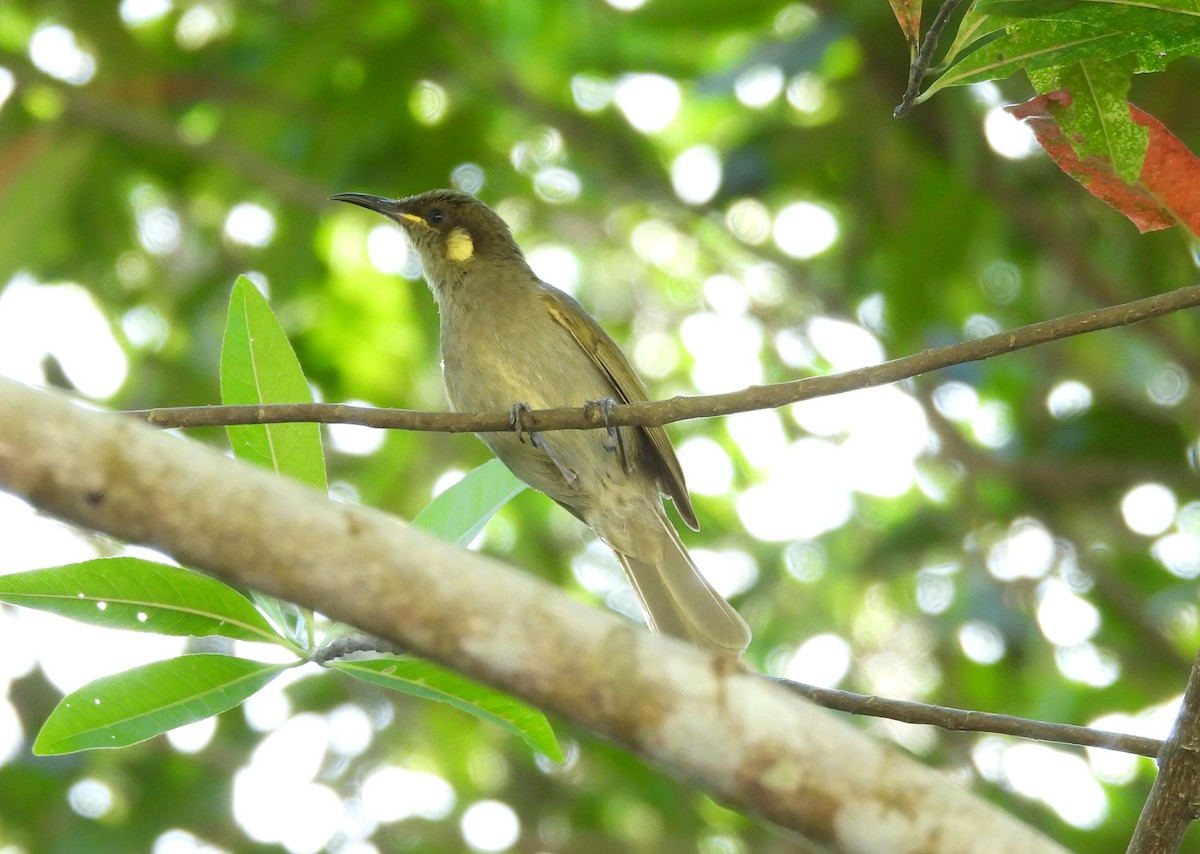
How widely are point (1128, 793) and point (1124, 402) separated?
2.06m

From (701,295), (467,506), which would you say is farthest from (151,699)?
(701,295)

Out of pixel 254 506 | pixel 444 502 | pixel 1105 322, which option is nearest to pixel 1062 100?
→ pixel 1105 322

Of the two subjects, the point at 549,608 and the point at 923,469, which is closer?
the point at 549,608

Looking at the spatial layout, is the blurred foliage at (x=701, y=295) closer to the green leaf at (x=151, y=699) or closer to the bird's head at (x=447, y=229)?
the bird's head at (x=447, y=229)

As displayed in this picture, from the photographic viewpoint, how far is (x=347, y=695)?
773 centimetres

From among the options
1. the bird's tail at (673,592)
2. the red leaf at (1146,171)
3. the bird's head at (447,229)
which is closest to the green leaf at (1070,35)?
the red leaf at (1146,171)

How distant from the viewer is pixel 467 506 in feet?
10.9

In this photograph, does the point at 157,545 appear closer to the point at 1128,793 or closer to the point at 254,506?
the point at 254,506

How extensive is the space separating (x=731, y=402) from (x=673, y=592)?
95.0 inches

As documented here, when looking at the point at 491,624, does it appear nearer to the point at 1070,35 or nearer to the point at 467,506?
the point at 1070,35

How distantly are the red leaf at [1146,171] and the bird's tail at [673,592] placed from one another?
7.55ft

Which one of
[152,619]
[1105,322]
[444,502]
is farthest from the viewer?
[444,502]

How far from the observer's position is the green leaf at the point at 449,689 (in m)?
2.69

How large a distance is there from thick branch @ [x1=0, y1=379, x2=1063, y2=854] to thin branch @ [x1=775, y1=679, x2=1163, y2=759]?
111 cm
